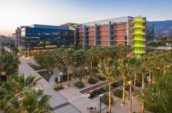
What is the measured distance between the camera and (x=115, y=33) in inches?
5477

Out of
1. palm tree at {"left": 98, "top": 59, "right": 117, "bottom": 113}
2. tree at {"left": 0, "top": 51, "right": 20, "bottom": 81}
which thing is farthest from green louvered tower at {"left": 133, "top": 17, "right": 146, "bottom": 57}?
tree at {"left": 0, "top": 51, "right": 20, "bottom": 81}

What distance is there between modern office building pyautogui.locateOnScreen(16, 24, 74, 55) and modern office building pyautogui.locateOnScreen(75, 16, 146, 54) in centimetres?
1053

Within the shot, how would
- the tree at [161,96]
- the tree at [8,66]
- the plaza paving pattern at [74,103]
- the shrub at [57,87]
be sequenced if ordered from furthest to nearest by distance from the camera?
1. the shrub at [57,87]
2. the tree at [8,66]
3. the plaza paving pattern at [74,103]
4. the tree at [161,96]

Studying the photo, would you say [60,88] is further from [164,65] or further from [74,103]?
[164,65]

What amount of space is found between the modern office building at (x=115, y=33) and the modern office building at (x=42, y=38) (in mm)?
10528

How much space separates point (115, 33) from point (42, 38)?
173ft

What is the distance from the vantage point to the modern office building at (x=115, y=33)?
123 metres

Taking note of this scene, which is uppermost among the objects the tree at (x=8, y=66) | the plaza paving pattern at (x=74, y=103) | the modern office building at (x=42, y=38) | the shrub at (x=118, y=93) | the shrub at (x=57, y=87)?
the modern office building at (x=42, y=38)

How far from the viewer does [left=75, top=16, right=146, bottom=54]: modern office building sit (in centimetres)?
12288

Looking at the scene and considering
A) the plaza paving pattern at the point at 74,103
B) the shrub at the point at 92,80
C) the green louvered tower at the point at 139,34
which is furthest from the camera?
the green louvered tower at the point at 139,34

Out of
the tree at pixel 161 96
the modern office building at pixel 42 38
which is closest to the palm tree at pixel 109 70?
the tree at pixel 161 96

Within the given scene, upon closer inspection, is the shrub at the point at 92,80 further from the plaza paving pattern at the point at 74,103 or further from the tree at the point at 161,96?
the tree at the point at 161,96

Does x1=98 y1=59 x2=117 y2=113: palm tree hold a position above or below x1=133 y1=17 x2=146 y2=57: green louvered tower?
below

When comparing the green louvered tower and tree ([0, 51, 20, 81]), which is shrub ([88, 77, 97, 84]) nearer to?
tree ([0, 51, 20, 81])
